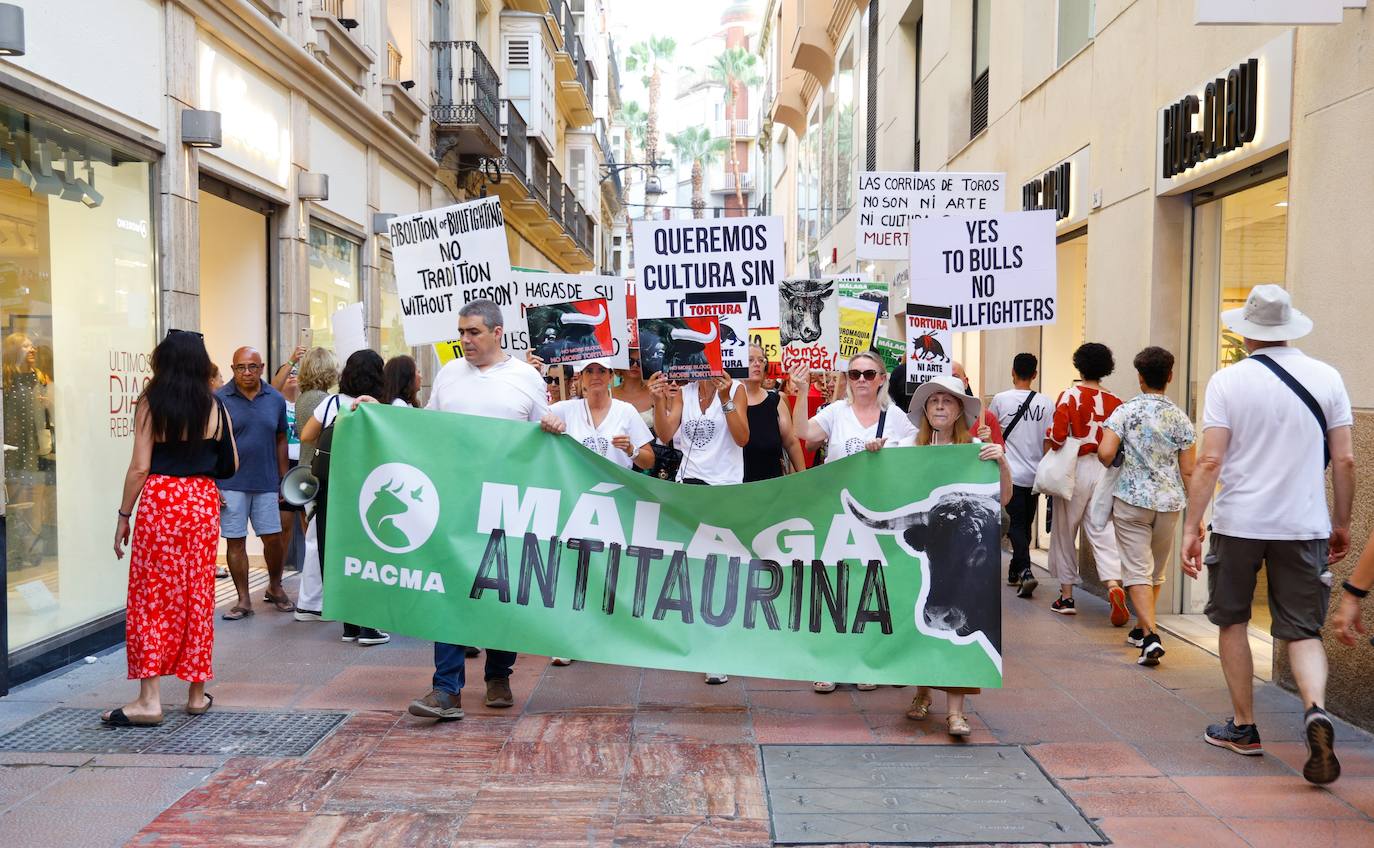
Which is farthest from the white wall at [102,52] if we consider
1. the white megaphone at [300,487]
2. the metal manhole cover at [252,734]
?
the metal manhole cover at [252,734]

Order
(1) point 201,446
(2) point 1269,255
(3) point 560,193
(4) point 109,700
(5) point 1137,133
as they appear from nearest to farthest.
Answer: (1) point 201,446, (4) point 109,700, (2) point 1269,255, (5) point 1137,133, (3) point 560,193

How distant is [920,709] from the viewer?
241 inches

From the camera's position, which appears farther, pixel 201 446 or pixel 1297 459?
pixel 201 446

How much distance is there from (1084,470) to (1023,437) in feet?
3.45

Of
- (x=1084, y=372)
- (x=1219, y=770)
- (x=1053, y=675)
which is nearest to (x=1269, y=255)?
(x=1084, y=372)

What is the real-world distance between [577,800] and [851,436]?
8.55 ft

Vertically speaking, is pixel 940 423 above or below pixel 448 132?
below

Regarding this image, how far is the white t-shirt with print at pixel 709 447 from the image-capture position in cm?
702

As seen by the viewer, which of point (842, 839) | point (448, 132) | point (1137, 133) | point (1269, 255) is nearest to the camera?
point (842, 839)

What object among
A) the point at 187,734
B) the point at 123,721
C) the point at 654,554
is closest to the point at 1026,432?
the point at 654,554

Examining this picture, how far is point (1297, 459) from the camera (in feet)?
17.4

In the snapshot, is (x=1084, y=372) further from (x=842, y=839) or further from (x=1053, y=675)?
(x=842, y=839)

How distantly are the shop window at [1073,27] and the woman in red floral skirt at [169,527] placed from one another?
8.18 metres

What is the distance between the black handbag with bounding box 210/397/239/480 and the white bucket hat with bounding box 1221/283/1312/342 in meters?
4.76
